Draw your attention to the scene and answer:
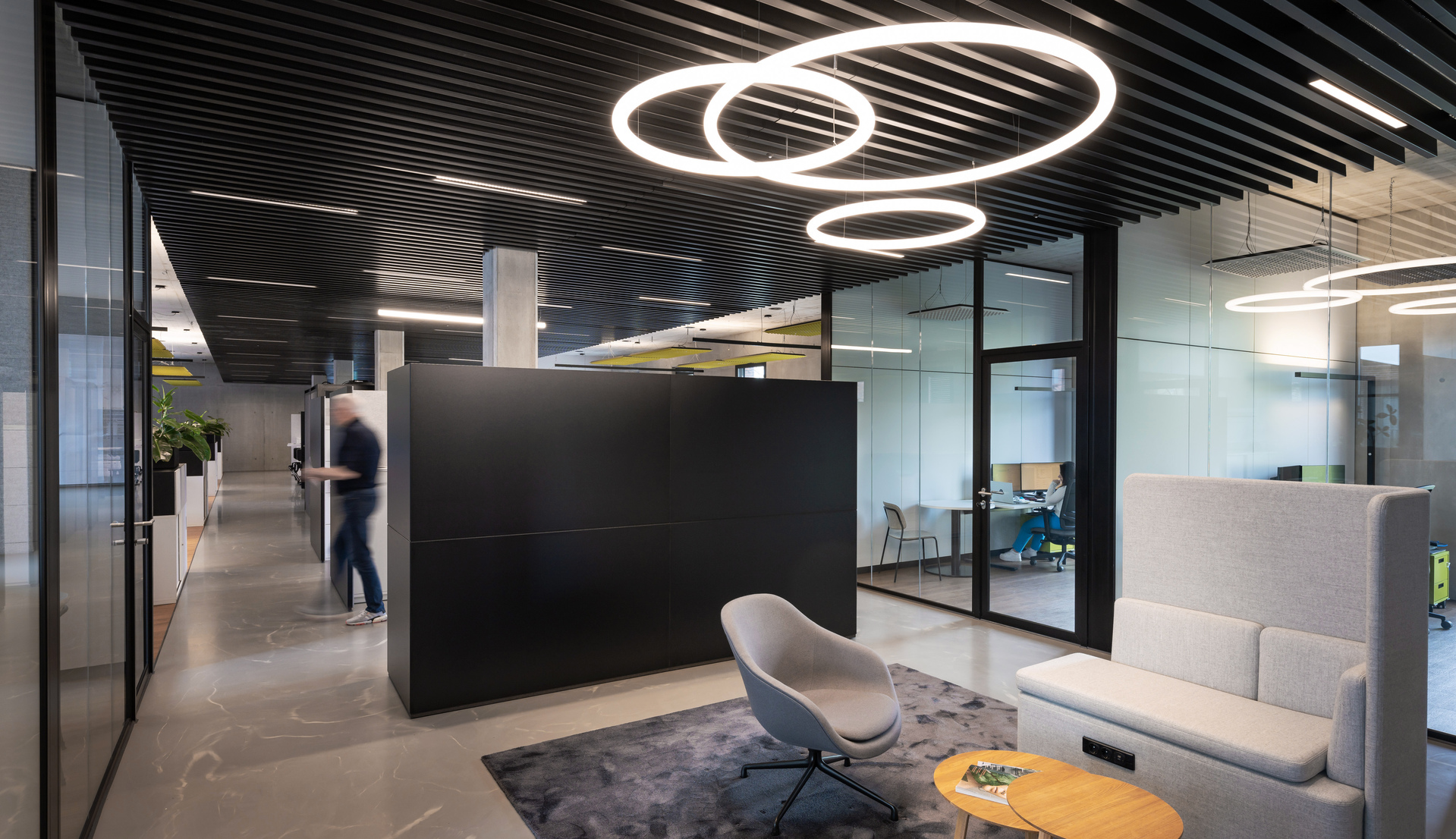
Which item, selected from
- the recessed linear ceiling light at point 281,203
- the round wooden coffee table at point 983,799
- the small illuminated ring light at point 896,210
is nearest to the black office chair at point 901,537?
the small illuminated ring light at point 896,210

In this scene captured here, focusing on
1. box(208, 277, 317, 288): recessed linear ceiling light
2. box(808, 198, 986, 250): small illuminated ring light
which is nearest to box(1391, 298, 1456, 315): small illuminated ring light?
box(808, 198, 986, 250): small illuminated ring light

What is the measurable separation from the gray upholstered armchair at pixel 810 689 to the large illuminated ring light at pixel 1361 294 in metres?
3.91

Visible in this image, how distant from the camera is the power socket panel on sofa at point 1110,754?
3250mm

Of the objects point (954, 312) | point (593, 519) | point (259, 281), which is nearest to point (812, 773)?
point (593, 519)

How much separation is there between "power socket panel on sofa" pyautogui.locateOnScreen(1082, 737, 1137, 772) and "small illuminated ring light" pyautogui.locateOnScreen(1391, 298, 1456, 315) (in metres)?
3.46

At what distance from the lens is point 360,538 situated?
21.8 feet

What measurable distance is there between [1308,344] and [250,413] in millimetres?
29097

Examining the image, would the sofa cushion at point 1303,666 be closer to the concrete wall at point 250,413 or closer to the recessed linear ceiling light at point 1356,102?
the recessed linear ceiling light at point 1356,102

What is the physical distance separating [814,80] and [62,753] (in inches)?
141

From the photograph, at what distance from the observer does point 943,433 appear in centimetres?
751

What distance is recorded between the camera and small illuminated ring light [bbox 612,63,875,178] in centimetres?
264

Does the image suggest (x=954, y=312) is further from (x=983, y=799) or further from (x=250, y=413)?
(x=250, y=413)

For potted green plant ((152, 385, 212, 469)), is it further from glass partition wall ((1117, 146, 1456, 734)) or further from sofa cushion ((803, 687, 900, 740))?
glass partition wall ((1117, 146, 1456, 734))

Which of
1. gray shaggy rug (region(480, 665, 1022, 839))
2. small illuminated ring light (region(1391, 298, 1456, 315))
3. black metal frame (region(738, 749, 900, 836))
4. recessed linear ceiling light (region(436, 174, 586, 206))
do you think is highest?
recessed linear ceiling light (region(436, 174, 586, 206))
